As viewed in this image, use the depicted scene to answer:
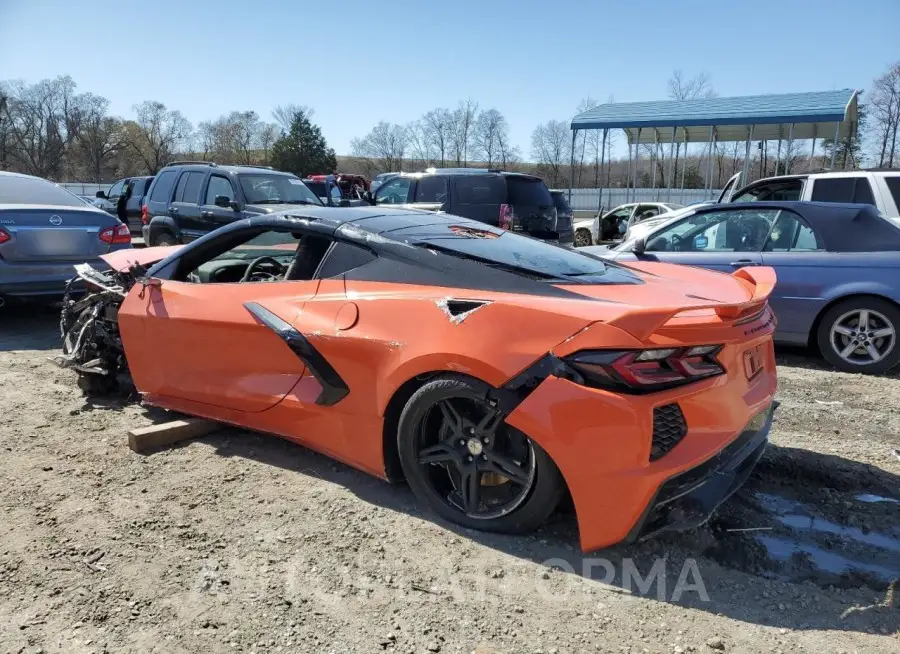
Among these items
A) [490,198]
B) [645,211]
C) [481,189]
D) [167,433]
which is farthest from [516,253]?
[645,211]

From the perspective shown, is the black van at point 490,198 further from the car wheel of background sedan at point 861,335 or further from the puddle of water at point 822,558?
the puddle of water at point 822,558

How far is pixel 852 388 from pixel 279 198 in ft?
26.1

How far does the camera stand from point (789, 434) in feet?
12.9

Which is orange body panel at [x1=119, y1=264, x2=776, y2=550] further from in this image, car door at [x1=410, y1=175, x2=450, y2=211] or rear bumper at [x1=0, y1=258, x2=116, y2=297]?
car door at [x1=410, y1=175, x2=450, y2=211]

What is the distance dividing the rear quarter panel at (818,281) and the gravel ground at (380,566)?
214 centimetres

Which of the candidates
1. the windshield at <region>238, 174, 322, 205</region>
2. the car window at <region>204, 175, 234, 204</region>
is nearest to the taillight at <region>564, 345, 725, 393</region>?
the windshield at <region>238, 174, 322, 205</region>

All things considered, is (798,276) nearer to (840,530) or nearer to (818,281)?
(818,281)

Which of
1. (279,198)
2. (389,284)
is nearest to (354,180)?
(279,198)

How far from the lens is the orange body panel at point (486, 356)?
2328 mm

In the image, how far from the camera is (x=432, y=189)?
35.2ft

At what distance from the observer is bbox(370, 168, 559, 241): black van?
1045cm

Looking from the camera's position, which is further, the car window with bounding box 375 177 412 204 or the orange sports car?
the car window with bounding box 375 177 412 204

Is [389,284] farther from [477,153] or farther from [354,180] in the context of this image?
[477,153]

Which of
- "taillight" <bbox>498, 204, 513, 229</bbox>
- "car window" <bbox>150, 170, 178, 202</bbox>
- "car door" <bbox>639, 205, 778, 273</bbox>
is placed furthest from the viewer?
"car window" <bbox>150, 170, 178, 202</bbox>
